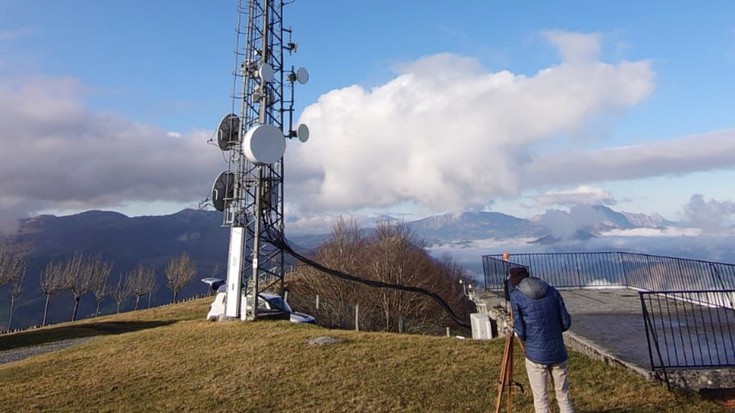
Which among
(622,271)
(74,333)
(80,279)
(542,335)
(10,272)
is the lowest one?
(74,333)

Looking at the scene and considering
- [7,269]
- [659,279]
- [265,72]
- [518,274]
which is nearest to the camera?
[518,274]

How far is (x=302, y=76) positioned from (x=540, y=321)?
16820 millimetres

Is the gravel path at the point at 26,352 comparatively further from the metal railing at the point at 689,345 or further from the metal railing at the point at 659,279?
the metal railing at the point at 689,345

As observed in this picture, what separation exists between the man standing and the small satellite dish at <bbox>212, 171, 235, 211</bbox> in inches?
573

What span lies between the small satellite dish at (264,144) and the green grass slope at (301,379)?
6.88 metres

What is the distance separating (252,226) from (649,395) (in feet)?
47.3

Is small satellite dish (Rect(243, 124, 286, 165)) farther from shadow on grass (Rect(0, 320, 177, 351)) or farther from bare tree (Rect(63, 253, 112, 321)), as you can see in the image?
bare tree (Rect(63, 253, 112, 321))

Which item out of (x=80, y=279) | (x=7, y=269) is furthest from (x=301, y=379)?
(x=80, y=279)

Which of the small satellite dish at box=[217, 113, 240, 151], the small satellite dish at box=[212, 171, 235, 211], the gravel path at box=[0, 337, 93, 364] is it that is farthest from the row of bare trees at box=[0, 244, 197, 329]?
the small satellite dish at box=[217, 113, 240, 151]

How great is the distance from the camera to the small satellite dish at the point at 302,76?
62.5ft

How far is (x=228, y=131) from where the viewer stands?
18094mm

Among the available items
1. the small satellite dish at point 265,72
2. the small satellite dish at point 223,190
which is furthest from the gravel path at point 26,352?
the small satellite dish at point 265,72

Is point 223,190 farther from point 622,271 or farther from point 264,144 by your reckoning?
point 622,271

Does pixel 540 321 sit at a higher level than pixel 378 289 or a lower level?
higher
